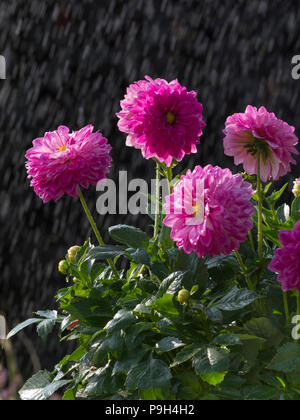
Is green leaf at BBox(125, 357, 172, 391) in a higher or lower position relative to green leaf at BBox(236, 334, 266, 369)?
lower

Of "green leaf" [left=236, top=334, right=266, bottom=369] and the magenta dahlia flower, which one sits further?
the magenta dahlia flower

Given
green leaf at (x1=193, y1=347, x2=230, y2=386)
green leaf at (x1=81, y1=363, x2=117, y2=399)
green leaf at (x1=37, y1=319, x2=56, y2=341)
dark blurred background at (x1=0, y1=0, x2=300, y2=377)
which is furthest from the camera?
dark blurred background at (x1=0, y1=0, x2=300, y2=377)

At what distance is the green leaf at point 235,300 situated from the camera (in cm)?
91

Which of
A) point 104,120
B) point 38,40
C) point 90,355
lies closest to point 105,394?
point 90,355

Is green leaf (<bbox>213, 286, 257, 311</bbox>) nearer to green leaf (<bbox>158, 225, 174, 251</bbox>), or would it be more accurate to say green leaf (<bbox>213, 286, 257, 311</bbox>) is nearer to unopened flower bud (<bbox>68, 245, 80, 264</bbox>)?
green leaf (<bbox>158, 225, 174, 251</bbox>)

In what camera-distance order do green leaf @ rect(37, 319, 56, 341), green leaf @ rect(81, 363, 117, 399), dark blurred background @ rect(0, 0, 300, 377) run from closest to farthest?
green leaf @ rect(81, 363, 117, 399) → green leaf @ rect(37, 319, 56, 341) → dark blurred background @ rect(0, 0, 300, 377)

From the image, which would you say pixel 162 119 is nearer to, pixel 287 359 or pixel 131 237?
pixel 131 237

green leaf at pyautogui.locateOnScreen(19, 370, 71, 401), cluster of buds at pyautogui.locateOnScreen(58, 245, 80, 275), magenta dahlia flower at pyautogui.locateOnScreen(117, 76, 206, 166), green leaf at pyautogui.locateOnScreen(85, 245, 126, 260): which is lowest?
green leaf at pyautogui.locateOnScreen(19, 370, 71, 401)

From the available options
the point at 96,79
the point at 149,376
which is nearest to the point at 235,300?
the point at 149,376

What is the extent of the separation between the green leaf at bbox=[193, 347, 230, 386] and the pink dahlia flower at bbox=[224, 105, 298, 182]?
13.2 inches

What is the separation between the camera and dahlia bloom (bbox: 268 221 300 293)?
0.89 m


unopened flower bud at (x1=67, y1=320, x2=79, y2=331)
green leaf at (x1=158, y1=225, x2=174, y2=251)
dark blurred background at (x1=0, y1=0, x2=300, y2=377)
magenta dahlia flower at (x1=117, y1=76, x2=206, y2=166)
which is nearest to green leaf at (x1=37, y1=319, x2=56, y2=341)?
unopened flower bud at (x1=67, y1=320, x2=79, y2=331)

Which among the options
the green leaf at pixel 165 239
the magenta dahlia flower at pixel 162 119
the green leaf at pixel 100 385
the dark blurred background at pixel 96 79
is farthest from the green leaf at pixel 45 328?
the dark blurred background at pixel 96 79

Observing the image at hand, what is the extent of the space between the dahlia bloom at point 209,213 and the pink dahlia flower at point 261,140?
0.42 feet
